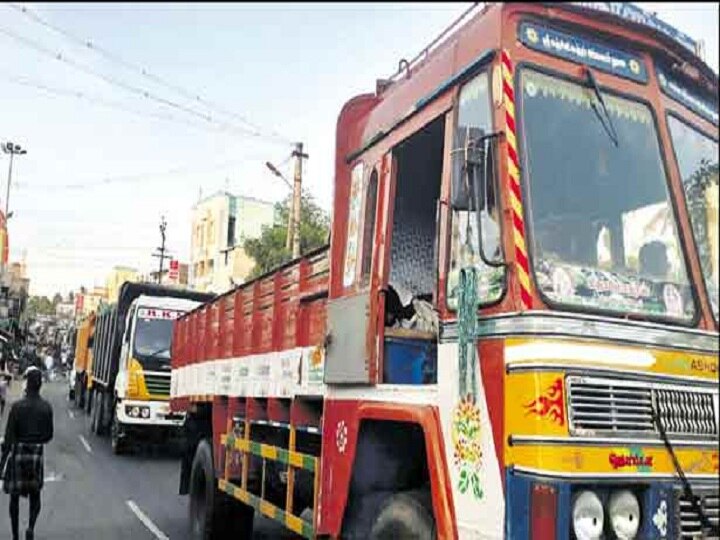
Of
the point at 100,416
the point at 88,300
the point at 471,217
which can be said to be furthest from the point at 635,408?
the point at 88,300

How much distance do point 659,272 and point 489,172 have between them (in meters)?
0.89

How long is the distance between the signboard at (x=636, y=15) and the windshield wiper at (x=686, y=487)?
1.71 meters

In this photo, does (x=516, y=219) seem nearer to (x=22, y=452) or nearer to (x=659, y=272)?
(x=659, y=272)

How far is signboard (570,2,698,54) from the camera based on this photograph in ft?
11.5

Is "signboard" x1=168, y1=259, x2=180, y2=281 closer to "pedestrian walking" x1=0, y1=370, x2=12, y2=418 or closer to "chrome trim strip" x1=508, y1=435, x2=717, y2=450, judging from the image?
"pedestrian walking" x1=0, y1=370, x2=12, y2=418

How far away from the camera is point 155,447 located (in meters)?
16.5

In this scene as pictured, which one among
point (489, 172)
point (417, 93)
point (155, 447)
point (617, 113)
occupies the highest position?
point (417, 93)

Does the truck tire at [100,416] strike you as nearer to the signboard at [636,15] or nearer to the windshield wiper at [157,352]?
the windshield wiper at [157,352]

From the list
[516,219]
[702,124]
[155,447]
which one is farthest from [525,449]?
[155,447]

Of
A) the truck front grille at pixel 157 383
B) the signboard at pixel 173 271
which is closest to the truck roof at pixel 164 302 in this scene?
the truck front grille at pixel 157 383

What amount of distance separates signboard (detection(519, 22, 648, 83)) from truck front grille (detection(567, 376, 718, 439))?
1408mm

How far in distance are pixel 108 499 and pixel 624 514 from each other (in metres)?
8.59

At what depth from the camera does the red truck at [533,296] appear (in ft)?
9.97

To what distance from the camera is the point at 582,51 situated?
11.6 feet
